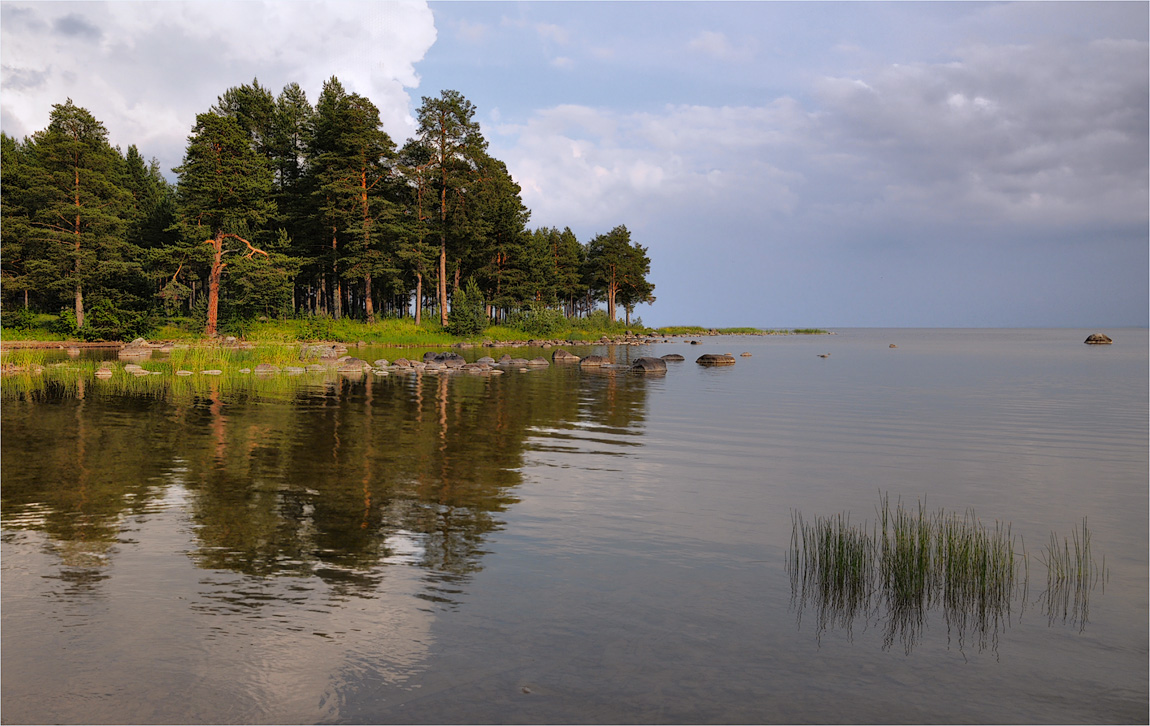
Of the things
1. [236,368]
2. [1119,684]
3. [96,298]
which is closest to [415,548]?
[1119,684]

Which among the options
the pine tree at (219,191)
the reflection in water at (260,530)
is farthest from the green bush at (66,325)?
the reflection in water at (260,530)

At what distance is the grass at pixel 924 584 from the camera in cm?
646

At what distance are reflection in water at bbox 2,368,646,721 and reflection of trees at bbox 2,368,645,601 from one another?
1.7 inches

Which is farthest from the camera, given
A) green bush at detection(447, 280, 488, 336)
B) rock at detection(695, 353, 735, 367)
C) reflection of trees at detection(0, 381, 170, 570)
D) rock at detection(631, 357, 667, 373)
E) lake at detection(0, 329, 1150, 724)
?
green bush at detection(447, 280, 488, 336)

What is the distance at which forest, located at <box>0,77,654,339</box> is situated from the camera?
51312 millimetres

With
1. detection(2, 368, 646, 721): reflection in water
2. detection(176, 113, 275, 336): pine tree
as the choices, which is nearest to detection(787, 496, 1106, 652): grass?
detection(2, 368, 646, 721): reflection in water

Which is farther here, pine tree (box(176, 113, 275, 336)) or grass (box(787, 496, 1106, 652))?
pine tree (box(176, 113, 275, 336))

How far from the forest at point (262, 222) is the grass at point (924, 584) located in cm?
5198

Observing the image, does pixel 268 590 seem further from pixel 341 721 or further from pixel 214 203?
pixel 214 203

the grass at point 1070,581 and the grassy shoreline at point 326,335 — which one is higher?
the grassy shoreline at point 326,335

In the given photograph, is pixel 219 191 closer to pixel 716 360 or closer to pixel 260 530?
pixel 716 360

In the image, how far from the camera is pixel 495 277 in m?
79.6

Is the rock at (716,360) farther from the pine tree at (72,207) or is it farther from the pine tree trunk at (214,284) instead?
the pine tree at (72,207)

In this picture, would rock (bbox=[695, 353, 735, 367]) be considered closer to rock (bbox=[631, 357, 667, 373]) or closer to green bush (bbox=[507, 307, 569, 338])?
rock (bbox=[631, 357, 667, 373])
